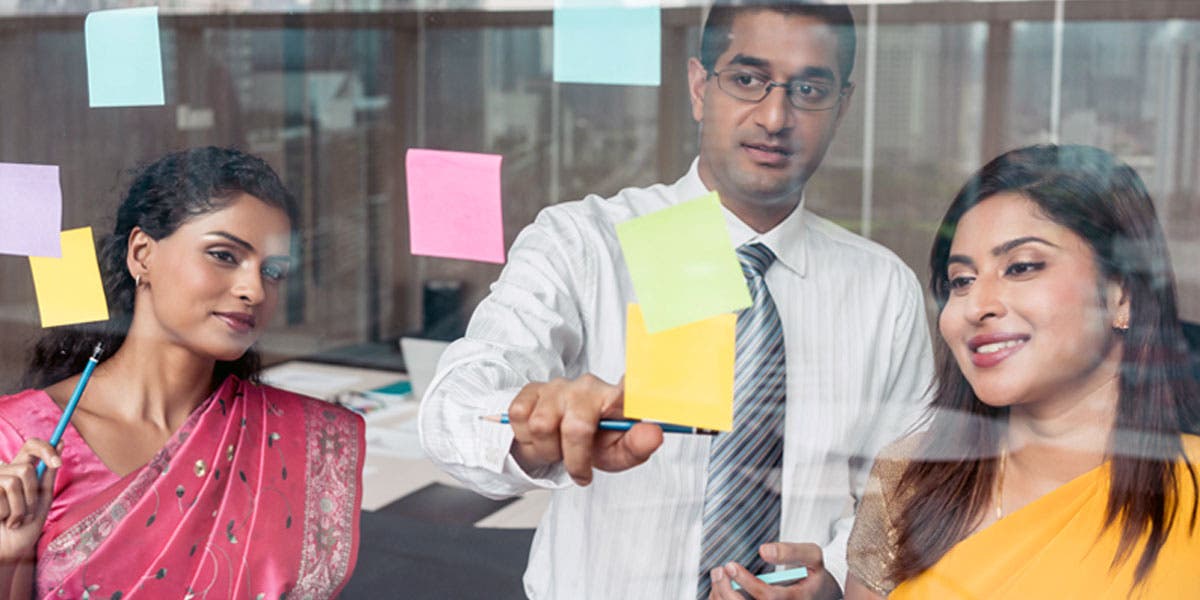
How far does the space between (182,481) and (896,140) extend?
831mm

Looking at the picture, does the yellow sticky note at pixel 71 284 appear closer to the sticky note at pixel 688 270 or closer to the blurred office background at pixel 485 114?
the blurred office background at pixel 485 114

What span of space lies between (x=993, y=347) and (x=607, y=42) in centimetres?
45

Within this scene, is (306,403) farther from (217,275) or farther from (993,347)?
(993,347)

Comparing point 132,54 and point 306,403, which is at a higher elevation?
point 132,54

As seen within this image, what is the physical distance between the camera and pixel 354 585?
1.34 m

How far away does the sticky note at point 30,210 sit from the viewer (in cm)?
139

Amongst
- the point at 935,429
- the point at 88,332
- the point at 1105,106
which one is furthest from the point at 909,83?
the point at 88,332

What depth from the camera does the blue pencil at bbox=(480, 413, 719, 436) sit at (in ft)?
3.14

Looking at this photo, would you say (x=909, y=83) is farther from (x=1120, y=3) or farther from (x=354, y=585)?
(x=354, y=585)

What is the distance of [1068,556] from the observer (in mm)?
934

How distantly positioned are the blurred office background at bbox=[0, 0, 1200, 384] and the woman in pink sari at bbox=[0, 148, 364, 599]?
54 millimetres

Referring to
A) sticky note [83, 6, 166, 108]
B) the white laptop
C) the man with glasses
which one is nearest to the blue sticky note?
the man with glasses

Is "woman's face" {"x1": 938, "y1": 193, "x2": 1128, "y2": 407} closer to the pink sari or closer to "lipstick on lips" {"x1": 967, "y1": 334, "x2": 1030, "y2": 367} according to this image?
"lipstick on lips" {"x1": 967, "y1": 334, "x2": 1030, "y2": 367}

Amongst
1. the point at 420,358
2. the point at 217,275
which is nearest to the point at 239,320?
the point at 217,275
